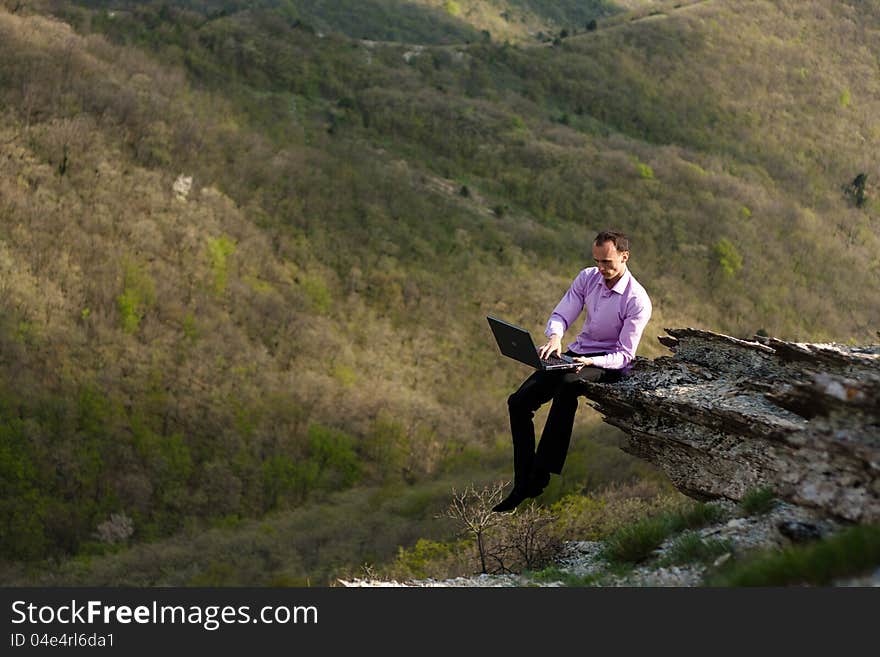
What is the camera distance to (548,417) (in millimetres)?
8680

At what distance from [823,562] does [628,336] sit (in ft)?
12.5

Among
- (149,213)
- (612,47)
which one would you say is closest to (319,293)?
(149,213)

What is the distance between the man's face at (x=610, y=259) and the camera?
8328 millimetres

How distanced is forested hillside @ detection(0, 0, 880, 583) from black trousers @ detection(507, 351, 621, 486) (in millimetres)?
25791

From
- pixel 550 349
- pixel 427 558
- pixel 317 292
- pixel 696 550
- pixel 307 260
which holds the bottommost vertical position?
pixel 317 292

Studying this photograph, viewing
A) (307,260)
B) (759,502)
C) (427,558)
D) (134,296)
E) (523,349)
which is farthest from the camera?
(307,260)

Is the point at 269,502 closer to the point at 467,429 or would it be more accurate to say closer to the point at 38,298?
the point at 467,429

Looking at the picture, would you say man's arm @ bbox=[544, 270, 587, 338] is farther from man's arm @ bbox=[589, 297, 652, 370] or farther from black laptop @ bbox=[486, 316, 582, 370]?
man's arm @ bbox=[589, 297, 652, 370]

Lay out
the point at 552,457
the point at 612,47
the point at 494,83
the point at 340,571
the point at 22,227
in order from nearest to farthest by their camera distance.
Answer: the point at 552,457, the point at 340,571, the point at 22,227, the point at 494,83, the point at 612,47

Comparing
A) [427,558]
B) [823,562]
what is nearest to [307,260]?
[427,558]

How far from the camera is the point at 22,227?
165 ft

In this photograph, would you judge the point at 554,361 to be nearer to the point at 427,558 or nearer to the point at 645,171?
the point at 427,558

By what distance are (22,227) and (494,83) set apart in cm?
5975

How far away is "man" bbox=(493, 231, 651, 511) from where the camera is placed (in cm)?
853
